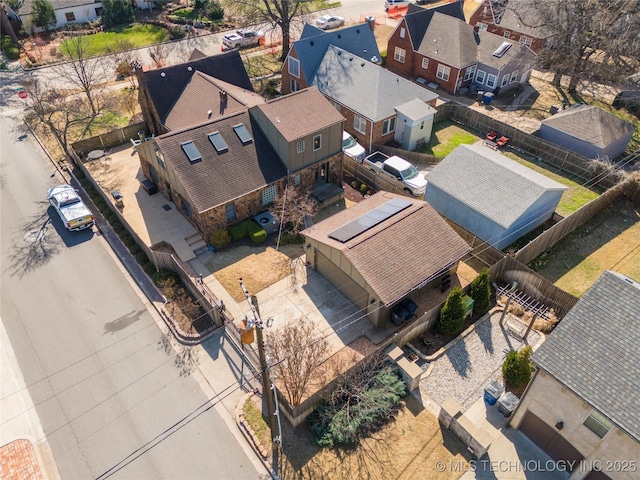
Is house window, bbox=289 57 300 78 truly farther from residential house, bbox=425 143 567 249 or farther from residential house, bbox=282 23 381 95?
residential house, bbox=425 143 567 249

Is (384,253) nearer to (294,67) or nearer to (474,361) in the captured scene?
(474,361)

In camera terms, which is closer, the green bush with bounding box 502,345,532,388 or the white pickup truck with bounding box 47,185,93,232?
the green bush with bounding box 502,345,532,388

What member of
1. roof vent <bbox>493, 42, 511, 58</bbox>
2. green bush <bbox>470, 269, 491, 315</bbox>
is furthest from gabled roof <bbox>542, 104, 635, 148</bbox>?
green bush <bbox>470, 269, 491, 315</bbox>

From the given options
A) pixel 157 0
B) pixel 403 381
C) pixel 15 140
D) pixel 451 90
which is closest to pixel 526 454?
pixel 403 381

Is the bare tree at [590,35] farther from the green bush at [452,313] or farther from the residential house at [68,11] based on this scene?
the residential house at [68,11]

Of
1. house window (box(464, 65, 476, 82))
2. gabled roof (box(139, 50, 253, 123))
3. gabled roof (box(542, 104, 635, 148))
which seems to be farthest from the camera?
house window (box(464, 65, 476, 82))
